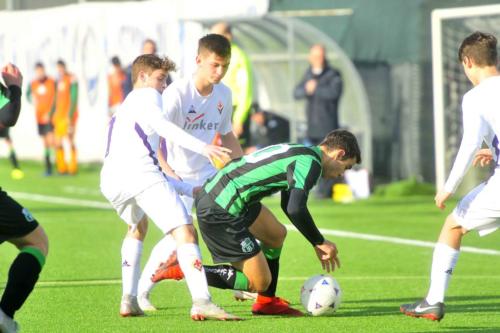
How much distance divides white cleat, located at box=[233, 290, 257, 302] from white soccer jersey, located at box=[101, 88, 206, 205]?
55.2 inches

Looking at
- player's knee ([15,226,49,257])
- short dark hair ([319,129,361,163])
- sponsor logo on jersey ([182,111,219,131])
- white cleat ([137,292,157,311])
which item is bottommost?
white cleat ([137,292,157,311])

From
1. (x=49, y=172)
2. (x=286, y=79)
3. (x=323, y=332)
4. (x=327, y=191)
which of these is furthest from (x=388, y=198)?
(x=323, y=332)

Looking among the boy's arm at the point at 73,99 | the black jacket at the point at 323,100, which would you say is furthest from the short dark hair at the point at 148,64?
the boy's arm at the point at 73,99

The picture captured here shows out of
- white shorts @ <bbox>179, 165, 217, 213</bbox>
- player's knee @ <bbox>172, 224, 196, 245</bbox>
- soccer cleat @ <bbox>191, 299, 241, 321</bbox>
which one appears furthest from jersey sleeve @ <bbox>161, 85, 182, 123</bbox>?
soccer cleat @ <bbox>191, 299, 241, 321</bbox>

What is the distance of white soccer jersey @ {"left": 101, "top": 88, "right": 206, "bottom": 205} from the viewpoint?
8.42 meters

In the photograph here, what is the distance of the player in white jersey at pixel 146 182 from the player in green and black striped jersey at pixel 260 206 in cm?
28

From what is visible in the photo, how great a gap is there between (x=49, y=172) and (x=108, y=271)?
576 inches

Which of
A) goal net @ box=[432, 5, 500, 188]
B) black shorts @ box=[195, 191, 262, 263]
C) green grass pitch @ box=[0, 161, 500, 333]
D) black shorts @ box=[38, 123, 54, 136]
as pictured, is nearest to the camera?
green grass pitch @ box=[0, 161, 500, 333]

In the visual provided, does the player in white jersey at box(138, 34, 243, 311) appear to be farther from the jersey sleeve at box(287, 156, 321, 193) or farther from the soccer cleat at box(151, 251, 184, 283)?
the jersey sleeve at box(287, 156, 321, 193)

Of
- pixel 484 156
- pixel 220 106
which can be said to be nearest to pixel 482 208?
pixel 484 156

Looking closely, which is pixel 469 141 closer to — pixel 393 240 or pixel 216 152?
pixel 216 152

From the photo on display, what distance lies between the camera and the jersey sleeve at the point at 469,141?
7957 mm

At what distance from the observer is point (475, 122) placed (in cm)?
799

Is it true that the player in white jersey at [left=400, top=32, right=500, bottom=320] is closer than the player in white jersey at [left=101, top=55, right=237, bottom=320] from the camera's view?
Yes
